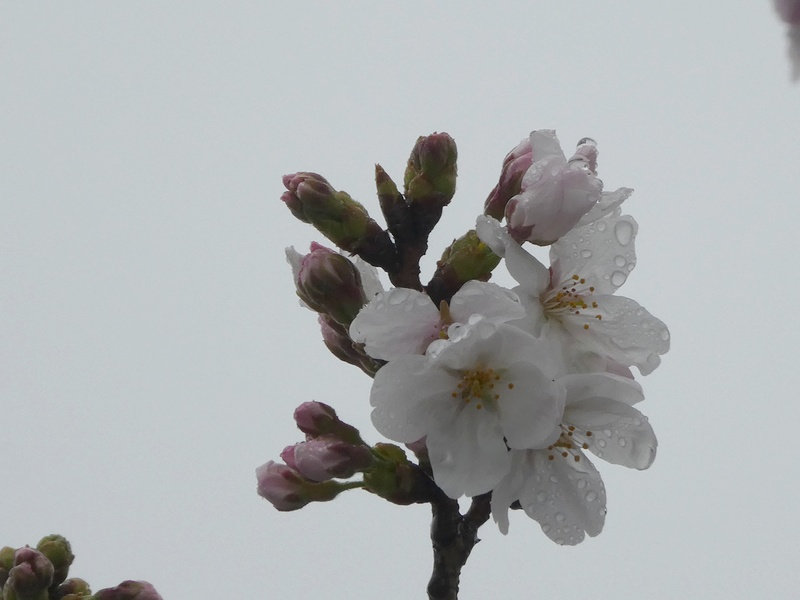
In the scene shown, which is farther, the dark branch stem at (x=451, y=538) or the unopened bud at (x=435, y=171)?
the unopened bud at (x=435, y=171)

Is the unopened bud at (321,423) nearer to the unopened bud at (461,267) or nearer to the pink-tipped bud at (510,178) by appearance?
the unopened bud at (461,267)

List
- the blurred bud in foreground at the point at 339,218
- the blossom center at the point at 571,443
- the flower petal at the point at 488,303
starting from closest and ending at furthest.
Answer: the flower petal at the point at 488,303 < the blossom center at the point at 571,443 < the blurred bud in foreground at the point at 339,218

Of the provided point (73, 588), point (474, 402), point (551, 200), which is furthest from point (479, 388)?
point (73, 588)

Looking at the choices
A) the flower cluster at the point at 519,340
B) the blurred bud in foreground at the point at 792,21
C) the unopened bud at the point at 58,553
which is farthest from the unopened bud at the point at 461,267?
the unopened bud at the point at 58,553

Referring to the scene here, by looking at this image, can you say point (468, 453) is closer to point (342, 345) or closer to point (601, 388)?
point (601, 388)

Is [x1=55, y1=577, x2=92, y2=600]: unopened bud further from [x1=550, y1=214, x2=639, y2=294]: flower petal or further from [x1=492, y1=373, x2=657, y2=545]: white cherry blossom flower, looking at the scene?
[x1=550, y1=214, x2=639, y2=294]: flower petal

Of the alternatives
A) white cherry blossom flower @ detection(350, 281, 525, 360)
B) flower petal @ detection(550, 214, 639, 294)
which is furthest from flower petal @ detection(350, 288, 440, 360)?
flower petal @ detection(550, 214, 639, 294)
